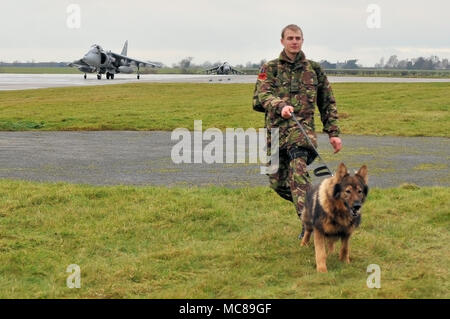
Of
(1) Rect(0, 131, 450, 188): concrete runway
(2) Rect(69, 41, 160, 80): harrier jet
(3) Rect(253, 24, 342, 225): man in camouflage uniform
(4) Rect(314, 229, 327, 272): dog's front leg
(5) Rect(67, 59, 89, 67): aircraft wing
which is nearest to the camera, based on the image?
Answer: (4) Rect(314, 229, 327, 272): dog's front leg

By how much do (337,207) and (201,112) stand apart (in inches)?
852

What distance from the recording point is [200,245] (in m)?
7.43

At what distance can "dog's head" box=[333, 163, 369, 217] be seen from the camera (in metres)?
5.74

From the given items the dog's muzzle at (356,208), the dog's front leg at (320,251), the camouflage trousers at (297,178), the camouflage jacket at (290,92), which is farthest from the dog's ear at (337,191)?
the camouflage jacket at (290,92)

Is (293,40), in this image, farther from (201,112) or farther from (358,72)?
(358,72)

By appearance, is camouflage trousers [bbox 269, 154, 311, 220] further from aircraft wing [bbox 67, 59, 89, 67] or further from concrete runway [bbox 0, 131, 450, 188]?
aircraft wing [bbox 67, 59, 89, 67]

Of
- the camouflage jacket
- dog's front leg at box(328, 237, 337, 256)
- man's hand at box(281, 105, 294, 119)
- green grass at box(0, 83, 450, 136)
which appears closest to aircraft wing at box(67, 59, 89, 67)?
green grass at box(0, 83, 450, 136)

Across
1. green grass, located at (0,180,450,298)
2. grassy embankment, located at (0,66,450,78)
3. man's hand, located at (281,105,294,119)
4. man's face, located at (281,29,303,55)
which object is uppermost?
grassy embankment, located at (0,66,450,78)

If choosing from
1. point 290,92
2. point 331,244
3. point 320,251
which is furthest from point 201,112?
point 320,251

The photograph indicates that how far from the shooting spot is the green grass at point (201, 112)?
74.8ft

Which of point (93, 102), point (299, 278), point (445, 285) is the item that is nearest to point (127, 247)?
point (299, 278)

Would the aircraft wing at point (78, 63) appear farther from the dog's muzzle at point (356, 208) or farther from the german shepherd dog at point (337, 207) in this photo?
the dog's muzzle at point (356, 208)

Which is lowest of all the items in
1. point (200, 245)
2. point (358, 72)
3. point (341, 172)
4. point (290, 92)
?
point (200, 245)

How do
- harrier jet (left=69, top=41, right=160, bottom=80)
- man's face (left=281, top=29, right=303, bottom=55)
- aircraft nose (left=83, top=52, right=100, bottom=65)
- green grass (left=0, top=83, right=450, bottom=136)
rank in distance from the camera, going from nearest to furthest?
man's face (left=281, top=29, right=303, bottom=55) < green grass (left=0, top=83, right=450, bottom=136) < aircraft nose (left=83, top=52, right=100, bottom=65) < harrier jet (left=69, top=41, right=160, bottom=80)
